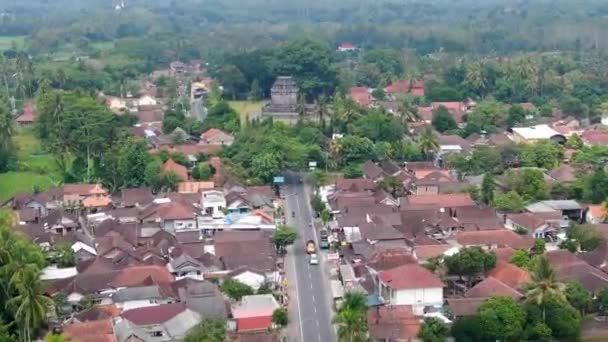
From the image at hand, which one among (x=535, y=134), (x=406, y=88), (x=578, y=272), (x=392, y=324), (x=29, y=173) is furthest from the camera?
(x=406, y=88)

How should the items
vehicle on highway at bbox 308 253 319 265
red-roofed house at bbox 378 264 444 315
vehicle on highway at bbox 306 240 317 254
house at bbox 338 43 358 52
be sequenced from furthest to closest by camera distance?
house at bbox 338 43 358 52
vehicle on highway at bbox 306 240 317 254
vehicle on highway at bbox 308 253 319 265
red-roofed house at bbox 378 264 444 315

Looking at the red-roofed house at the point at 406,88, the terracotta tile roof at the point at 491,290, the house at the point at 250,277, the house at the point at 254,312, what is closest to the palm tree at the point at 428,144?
the house at the point at 250,277

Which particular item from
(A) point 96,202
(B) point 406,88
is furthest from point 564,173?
(B) point 406,88

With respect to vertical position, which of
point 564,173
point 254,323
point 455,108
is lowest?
point 455,108

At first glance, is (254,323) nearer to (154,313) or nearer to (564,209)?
(154,313)

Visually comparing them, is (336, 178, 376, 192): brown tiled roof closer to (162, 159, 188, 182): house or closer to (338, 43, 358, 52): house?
(162, 159, 188, 182): house

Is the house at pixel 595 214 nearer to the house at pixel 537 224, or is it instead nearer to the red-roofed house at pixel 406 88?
the house at pixel 537 224

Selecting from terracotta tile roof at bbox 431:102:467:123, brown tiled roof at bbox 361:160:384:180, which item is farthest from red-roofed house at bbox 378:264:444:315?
terracotta tile roof at bbox 431:102:467:123
